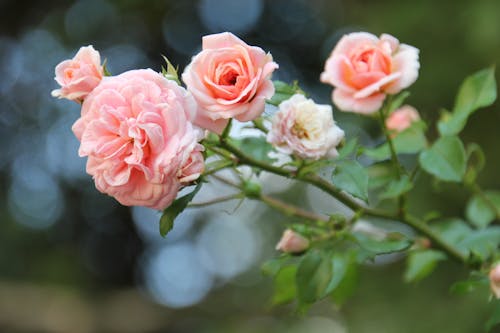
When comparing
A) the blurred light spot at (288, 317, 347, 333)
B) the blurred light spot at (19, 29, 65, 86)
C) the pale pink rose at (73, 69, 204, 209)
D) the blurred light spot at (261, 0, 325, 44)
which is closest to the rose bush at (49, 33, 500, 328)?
the pale pink rose at (73, 69, 204, 209)

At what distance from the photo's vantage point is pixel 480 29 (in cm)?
225

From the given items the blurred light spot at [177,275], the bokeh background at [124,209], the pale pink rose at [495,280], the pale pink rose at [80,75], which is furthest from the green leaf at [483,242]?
the blurred light spot at [177,275]

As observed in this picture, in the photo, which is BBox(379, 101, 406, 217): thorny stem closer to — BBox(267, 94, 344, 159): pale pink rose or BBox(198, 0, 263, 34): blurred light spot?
BBox(267, 94, 344, 159): pale pink rose

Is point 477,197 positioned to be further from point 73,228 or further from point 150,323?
point 73,228

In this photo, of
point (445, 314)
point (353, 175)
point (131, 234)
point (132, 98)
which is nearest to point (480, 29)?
point (445, 314)

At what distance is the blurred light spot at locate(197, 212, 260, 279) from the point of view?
15.2 feet

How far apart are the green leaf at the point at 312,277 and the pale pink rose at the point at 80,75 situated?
29 centimetres

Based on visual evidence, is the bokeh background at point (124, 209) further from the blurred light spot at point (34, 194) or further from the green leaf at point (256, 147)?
the green leaf at point (256, 147)

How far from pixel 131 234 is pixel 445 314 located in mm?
3375

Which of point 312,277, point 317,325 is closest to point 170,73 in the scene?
point 312,277

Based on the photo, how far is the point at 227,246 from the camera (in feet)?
15.7

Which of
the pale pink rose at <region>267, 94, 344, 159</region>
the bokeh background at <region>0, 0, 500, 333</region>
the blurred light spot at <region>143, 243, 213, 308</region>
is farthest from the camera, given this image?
the blurred light spot at <region>143, 243, 213, 308</region>

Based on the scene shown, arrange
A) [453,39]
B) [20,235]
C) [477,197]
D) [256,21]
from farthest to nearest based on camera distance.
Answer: [256,21]
[20,235]
[453,39]
[477,197]

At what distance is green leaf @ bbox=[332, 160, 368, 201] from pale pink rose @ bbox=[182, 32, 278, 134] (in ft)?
0.37
